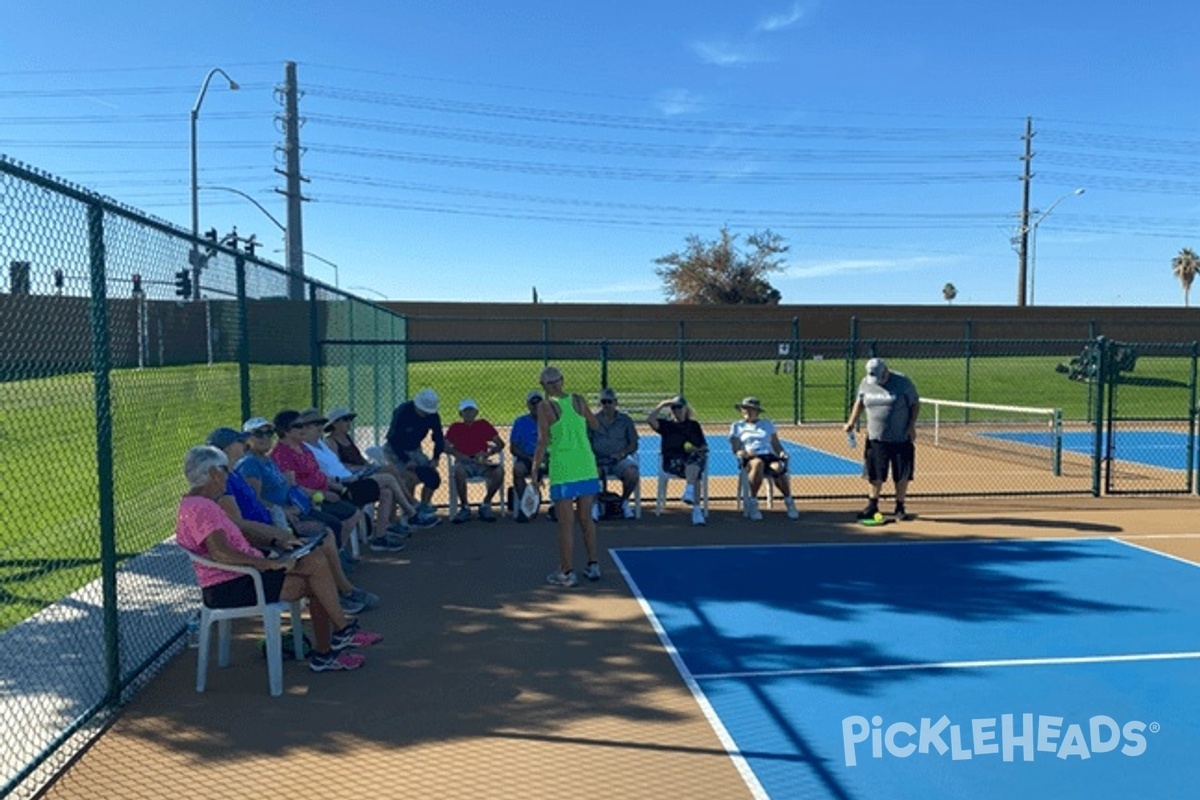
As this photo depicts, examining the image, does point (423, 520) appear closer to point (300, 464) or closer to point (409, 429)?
point (409, 429)

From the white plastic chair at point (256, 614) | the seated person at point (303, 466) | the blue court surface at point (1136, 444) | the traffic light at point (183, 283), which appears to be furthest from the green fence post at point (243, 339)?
the blue court surface at point (1136, 444)

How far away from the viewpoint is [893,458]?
33.2 feet

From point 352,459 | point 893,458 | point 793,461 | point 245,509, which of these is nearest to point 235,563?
point 245,509

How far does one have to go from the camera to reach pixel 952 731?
4617 millimetres

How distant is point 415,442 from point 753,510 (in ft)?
12.8

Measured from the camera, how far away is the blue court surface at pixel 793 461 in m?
14.5

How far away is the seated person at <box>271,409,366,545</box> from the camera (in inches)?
285

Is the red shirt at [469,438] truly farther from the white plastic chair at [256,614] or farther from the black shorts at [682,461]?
the white plastic chair at [256,614]

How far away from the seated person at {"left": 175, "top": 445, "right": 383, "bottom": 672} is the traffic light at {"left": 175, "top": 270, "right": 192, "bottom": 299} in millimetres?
2491

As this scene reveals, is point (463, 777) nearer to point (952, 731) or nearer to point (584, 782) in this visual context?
point (584, 782)

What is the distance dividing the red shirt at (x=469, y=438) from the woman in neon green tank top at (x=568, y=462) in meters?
3.16

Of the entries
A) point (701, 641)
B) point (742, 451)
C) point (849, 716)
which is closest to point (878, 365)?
point (742, 451)

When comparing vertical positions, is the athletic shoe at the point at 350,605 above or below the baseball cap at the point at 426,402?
below

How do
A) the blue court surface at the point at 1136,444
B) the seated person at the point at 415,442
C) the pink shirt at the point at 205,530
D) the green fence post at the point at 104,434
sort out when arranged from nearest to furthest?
the green fence post at the point at 104,434, the pink shirt at the point at 205,530, the seated person at the point at 415,442, the blue court surface at the point at 1136,444
